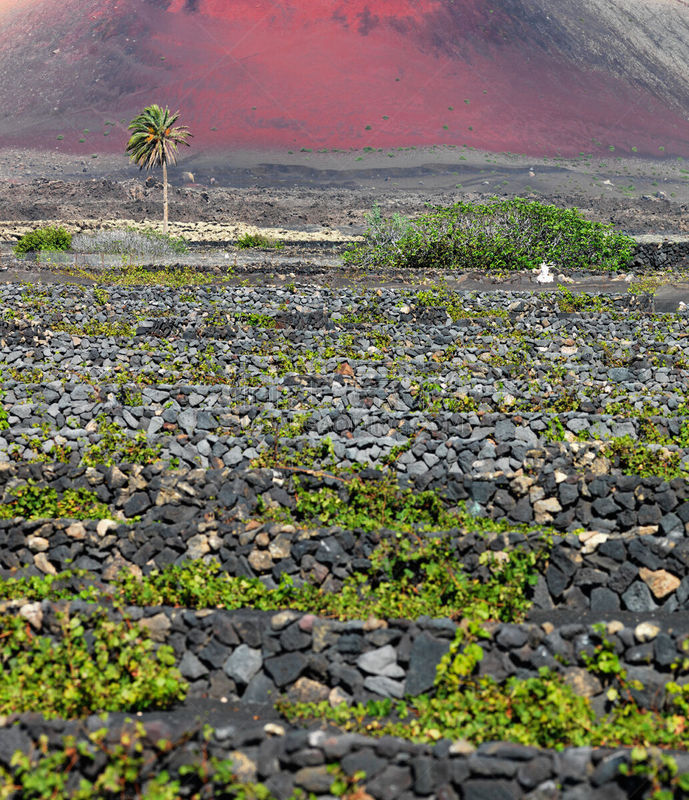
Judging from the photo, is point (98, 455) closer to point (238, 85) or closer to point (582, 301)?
point (582, 301)

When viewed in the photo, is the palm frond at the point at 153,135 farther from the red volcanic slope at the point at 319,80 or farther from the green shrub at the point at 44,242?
the red volcanic slope at the point at 319,80

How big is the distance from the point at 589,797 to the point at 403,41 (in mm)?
97120

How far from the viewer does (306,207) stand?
177 ft

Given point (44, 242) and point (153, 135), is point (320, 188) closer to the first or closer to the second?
point (153, 135)

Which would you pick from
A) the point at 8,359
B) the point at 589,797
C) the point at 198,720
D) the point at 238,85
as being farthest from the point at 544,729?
the point at 238,85

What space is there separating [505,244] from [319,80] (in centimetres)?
6623

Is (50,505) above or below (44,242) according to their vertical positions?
below

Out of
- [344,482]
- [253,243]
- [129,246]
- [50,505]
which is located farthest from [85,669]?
[253,243]

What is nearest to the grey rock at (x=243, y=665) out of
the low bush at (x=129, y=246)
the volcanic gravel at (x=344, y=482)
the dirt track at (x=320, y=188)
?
the volcanic gravel at (x=344, y=482)

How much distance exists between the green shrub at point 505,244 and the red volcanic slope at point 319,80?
5544cm

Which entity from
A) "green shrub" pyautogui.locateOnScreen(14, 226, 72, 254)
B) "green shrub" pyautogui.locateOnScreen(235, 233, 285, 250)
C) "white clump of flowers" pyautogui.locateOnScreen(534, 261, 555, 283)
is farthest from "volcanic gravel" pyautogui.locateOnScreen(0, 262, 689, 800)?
"green shrub" pyautogui.locateOnScreen(235, 233, 285, 250)

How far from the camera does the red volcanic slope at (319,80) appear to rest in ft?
268

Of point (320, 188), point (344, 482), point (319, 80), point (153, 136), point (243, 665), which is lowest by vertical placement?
point (243, 665)

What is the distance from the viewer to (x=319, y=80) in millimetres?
84000
